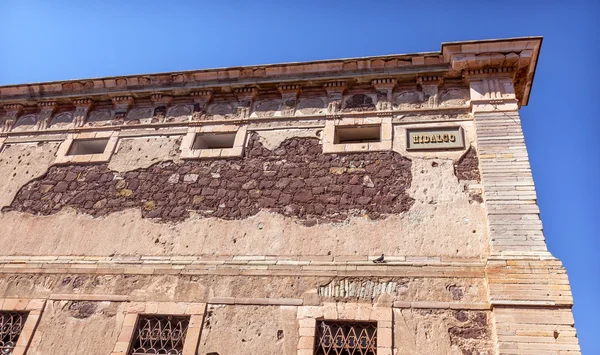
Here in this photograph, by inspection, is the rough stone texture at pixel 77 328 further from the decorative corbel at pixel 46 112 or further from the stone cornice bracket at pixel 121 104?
the decorative corbel at pixel 46 112

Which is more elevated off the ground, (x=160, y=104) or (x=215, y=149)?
(x=160, y=104)

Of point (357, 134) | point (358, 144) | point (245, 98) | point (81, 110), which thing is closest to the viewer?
point (358, 144)

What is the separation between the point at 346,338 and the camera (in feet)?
18.1

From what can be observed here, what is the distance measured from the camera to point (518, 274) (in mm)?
5375

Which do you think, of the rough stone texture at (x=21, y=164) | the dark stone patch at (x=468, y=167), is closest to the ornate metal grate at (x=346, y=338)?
the dark stone patch at (x=468, y=167)

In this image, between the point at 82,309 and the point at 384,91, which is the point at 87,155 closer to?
the point at 82,309

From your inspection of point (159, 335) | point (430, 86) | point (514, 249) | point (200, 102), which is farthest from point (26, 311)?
point (430, 86)

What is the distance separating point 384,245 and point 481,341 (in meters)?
1.54

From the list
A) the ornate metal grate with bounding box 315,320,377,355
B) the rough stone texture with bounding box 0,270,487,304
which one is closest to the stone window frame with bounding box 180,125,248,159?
the rough stone texture with bounding box 0,270,487,304

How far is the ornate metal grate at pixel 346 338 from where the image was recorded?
5.41 meters

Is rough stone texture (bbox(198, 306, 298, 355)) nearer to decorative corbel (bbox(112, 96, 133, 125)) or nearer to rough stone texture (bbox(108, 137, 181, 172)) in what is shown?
rough stone texture (bbox(108, 137, 181, 172))

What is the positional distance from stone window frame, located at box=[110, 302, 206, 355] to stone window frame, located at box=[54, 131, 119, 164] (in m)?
2.81

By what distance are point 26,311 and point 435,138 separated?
5.92m

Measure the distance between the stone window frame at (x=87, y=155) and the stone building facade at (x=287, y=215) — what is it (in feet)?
0.12
